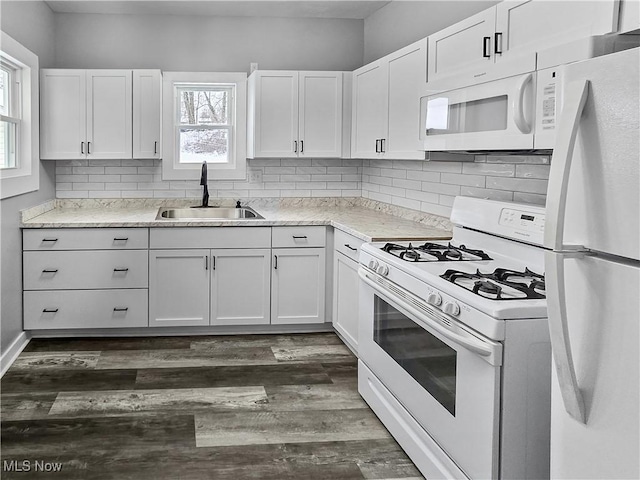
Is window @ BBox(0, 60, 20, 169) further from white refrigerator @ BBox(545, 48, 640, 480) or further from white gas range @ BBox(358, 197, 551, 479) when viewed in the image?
white refrigerator @ BBox(545, 48, 640, 480)

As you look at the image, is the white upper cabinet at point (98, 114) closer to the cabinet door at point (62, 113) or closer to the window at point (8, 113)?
the cabinet door at point (62, 113)

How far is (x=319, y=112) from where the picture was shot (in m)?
5.39

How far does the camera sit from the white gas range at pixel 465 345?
2.15m

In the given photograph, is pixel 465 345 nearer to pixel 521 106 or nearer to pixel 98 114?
pixel 521 106

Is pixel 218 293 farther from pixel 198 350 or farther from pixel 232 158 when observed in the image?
pixel 232 158

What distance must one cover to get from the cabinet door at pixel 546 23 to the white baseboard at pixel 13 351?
324 cm

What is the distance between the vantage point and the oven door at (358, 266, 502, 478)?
2178 millimetres

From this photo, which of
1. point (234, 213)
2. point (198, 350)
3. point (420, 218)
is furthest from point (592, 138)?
point (234, 213)

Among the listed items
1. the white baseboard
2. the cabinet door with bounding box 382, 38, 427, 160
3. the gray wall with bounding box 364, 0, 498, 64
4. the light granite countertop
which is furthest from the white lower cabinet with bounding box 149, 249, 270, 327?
the gray wall with bounding box 364, 0, 498, 64

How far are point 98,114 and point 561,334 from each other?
443 centimetres

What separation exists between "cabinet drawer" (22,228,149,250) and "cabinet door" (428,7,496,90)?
232 cm

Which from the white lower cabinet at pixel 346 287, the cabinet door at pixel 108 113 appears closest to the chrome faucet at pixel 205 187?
the cabinet door at pixel 108 113

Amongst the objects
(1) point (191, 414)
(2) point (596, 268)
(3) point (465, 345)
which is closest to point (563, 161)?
Result: (2) point (596, 268)

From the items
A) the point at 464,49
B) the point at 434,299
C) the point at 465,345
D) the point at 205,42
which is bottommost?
the point at 465,345
